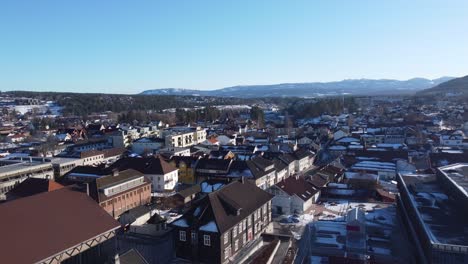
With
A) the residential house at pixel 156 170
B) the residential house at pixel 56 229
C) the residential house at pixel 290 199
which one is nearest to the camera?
the residential house at pixel 56 229

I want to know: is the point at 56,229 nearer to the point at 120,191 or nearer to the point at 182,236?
the point at 182,236

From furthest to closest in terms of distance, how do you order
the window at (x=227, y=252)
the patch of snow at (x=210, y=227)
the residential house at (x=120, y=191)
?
the residential house at (x=120, y=191) → the window at (x=227, y=252) → the patch of snow at (x=210, y=227)

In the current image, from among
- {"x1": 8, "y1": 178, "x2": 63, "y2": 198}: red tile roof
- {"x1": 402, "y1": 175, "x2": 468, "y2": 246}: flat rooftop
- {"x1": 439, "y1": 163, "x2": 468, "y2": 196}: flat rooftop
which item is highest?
{"x1": 439, "y1": 163, "x2": 468, "y2": 196}: flat rooftop

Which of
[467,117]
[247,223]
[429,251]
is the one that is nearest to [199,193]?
[247,223]

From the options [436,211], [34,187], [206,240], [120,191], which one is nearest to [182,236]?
[206,240]

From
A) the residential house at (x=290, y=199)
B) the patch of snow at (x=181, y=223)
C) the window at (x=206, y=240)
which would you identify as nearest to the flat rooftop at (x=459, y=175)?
the residential house at (x=290, y=199)

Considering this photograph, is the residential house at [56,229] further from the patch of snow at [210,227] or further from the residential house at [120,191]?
the residential house at [120,191]

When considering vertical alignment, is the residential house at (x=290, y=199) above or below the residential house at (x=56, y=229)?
below

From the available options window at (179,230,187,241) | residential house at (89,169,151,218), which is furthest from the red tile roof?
window at (179,230,187,241)

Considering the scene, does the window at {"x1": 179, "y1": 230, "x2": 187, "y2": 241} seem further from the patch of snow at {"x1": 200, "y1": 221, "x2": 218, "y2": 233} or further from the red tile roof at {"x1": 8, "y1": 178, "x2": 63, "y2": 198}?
the red tile roof at {"x1": 8, "y1": 178, "x2": 63, "y2": 198}
